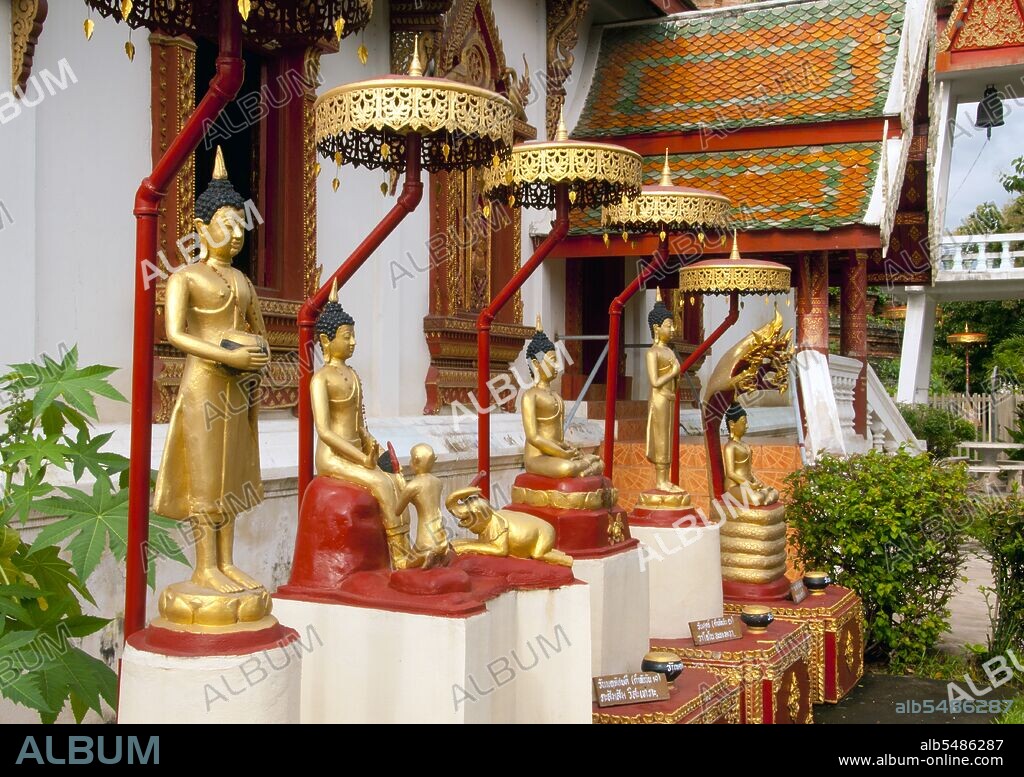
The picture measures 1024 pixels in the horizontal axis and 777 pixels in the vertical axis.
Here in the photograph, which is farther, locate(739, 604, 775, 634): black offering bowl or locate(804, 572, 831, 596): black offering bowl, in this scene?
locate(804, 572, 831, 596): black offering bowl

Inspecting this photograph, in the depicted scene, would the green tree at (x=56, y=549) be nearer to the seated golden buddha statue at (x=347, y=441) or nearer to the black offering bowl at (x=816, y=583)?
the seated golden buddha statue at (x=347, y=441)

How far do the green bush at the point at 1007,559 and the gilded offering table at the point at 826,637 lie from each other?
109 centimetres

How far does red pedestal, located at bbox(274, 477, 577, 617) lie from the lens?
3.55 m

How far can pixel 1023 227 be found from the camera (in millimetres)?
24594

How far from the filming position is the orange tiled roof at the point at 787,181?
873 centimetres

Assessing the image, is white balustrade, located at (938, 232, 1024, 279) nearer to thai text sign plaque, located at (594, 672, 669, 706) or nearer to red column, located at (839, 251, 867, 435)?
red column, located at (839, 251, 867, 435)

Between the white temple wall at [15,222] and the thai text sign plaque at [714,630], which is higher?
the white temple wall at [15,222]

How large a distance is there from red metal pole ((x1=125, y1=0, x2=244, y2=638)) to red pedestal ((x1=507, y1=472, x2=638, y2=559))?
2300 mm

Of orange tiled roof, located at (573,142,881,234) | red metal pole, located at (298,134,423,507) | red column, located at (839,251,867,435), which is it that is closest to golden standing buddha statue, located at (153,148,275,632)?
red metal pole, located at (298,134,423,507)

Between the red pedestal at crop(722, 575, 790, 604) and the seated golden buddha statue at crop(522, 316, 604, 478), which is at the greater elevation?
the seated golden buddha statue at crop(522, 316, 604, 478)

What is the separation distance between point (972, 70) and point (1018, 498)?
481 inches

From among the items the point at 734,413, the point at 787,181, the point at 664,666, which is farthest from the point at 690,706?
the point at 787,181

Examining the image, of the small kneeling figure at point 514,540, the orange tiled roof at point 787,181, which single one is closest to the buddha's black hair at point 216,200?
the small kneeling figure at point 514,540

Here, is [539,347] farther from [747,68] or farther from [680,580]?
[747,68]
